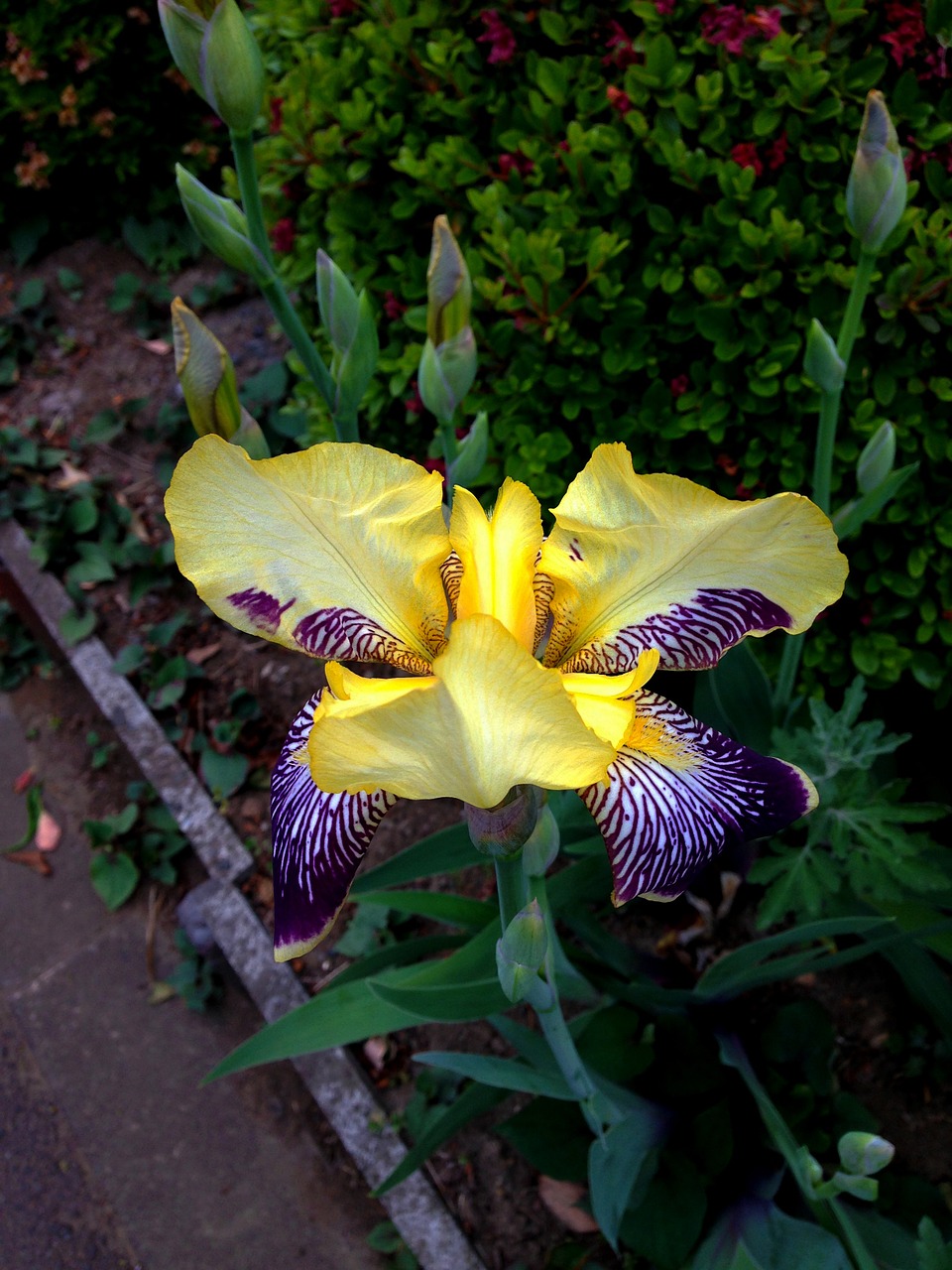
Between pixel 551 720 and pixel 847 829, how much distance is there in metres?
0.97

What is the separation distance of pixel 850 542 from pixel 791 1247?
122 centimetres

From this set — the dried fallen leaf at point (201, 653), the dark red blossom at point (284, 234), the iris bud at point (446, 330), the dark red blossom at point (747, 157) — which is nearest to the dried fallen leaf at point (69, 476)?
the dried fallen leaf at point (201, 653)

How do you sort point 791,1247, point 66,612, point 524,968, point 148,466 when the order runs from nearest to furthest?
point 524,968 < point 791,1247 < point 66,612 < point 148,466

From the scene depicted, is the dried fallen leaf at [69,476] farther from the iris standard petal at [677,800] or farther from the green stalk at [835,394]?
the iris standard petal at [677,800]

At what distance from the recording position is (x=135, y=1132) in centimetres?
236

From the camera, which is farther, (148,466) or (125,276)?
(125,276)

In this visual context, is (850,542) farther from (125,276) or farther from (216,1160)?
(125,276)

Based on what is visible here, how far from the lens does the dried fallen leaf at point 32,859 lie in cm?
285

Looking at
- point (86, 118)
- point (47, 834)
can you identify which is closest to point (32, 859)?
point (47, 834)

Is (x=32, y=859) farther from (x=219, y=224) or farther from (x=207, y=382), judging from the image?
(x=219, y=224)

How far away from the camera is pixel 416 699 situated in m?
0.73

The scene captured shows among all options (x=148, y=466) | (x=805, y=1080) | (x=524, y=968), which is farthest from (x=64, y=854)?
(x=524, y=968)

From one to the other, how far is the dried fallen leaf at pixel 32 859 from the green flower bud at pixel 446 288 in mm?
2112

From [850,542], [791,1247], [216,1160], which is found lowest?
[216,1160]
